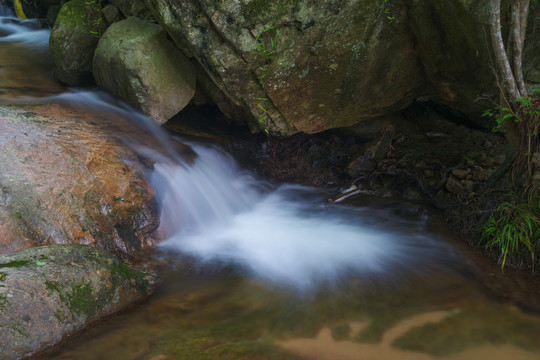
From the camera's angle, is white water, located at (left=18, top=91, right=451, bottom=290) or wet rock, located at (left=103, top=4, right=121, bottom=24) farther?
wet rock, located at (left=103, top=4, right=121, bottom=24)

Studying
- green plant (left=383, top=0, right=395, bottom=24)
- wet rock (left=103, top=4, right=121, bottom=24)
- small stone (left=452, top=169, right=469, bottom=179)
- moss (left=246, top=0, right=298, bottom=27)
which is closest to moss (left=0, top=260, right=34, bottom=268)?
moss (left=246, top=0, right=298, bottom=27)

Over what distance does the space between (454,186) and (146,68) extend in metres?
4.91

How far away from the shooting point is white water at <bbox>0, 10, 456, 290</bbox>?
13.3 ft

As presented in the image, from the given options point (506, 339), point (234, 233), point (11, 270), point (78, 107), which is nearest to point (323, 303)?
point (506, 339)

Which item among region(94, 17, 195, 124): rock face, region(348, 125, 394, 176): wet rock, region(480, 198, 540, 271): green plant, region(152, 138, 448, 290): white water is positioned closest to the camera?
region(480, 198, 540, 271): green plant

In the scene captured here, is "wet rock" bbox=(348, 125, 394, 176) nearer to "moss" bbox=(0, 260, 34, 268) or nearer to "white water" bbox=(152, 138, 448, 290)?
"white water" bbox=(152, 138, 448, 290)

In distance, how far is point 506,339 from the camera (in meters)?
2.73

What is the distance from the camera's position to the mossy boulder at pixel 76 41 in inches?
256

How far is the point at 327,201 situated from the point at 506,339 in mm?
3368

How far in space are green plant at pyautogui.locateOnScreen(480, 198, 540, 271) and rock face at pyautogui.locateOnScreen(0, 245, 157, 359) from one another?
12.3 ft

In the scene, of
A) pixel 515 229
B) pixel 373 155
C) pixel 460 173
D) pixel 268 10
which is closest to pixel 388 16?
pixel 268 10

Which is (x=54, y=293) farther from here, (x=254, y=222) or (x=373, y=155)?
(x=373, y=155)

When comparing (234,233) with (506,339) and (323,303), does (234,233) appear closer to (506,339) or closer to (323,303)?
(323,303)

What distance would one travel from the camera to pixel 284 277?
148 inches
